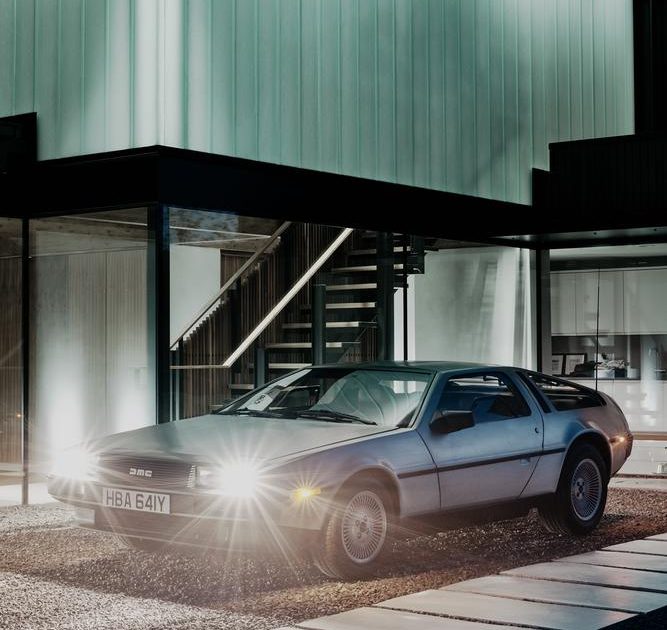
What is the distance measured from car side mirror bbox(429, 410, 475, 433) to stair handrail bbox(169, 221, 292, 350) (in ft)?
11.1

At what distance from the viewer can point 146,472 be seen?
8031 mm

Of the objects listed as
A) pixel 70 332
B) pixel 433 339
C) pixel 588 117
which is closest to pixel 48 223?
pixel 70 332

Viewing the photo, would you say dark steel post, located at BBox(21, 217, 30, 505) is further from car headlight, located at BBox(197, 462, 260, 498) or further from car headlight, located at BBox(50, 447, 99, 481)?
car headlight, located at BBox(197, 462, 260, 498)

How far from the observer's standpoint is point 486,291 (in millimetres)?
16297

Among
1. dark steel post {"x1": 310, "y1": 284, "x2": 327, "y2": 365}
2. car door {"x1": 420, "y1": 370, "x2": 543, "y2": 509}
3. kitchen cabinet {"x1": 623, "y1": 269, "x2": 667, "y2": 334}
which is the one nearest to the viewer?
car door {"x1": 420, "y1": 370, "x2": 543, "y2": 509}

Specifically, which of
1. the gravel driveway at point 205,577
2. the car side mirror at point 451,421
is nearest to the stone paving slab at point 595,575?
the gravel driveway at point 205,577

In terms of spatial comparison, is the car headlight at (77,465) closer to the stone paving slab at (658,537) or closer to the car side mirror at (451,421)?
the car side mirror at (451,421)

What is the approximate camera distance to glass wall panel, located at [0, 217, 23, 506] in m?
12.3

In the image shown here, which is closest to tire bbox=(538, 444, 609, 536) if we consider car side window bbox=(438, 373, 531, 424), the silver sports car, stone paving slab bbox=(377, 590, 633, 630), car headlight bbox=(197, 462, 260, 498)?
the silver sports car

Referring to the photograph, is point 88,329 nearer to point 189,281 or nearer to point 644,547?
point 189,281

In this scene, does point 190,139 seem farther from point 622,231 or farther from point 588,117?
point 588,117

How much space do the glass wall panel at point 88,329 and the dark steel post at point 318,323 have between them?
2381mm

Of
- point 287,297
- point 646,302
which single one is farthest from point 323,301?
point 646,302

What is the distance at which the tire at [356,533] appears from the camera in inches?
304
